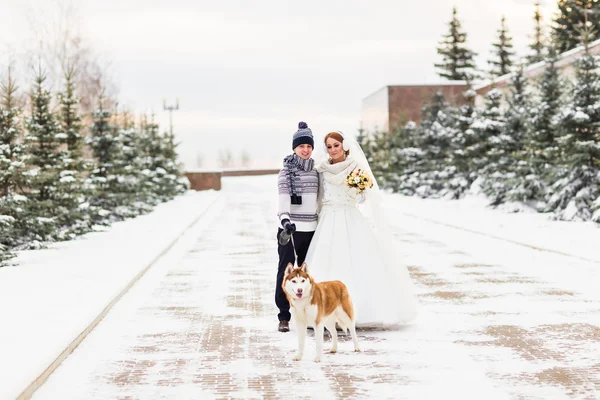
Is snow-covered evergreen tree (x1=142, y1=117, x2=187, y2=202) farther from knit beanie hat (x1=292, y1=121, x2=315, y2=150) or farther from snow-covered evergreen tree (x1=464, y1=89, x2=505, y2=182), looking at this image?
knit beanie hat (x1=292, y1=121, x2=315, y2=150)

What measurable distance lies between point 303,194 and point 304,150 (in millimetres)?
492

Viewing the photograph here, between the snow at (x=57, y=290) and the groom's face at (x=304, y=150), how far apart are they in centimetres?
300

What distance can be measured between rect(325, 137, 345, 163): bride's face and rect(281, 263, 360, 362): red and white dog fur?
5.40 feet

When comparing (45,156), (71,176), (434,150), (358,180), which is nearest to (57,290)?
(358,180)

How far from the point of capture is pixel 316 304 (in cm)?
776

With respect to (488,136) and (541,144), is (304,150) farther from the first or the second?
(488,136)

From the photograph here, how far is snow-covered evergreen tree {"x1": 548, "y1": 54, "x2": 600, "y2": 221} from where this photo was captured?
24.4 metres

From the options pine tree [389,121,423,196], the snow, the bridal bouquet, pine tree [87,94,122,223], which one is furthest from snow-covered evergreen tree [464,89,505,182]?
the bridal bouquet

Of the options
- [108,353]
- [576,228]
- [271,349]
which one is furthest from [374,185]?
[576,228]

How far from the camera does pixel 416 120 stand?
217ft

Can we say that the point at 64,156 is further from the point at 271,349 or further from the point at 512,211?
the point at 512,211

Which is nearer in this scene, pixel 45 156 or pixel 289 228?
pixel 289 228

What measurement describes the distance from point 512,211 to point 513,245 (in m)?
11.6

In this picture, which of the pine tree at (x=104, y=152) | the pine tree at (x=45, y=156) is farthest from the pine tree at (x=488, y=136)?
the pine tree at (x=45, y=156)
